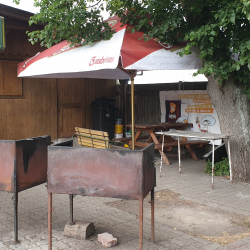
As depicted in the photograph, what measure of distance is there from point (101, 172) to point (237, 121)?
13.7ft

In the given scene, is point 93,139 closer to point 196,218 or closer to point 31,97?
point 196,218

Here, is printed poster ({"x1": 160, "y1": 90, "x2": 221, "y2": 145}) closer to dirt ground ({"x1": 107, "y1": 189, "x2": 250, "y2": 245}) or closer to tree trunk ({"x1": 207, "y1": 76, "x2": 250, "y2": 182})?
tree trunk ({"x1": 207, "y1": 76, "x2": 250, "y2": 182})

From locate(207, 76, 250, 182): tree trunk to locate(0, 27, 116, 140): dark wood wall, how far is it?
5.14 metres

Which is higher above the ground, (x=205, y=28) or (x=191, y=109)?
(x=205, y=28)

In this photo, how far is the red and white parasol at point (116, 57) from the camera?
5.60 m

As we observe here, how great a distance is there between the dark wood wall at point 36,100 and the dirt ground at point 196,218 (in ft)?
16.5

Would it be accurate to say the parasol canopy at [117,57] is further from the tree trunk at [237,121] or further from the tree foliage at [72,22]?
the tree trunk at [237,121]

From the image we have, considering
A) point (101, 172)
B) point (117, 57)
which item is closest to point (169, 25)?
point (117, 57)

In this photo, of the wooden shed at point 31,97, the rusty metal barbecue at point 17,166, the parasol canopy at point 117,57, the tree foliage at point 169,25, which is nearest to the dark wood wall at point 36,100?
the wooden shed at point 31,97

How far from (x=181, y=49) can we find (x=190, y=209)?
2999 millimetres

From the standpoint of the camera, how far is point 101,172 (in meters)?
3.76

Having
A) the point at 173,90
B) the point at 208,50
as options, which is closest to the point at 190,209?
the point at 208,50

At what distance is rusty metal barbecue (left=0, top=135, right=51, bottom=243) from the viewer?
419 centimetres

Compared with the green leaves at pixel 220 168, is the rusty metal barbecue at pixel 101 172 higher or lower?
higher
